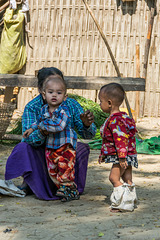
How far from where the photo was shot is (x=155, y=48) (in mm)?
8586

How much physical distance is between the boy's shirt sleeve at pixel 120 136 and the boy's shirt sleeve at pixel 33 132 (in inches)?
26.5

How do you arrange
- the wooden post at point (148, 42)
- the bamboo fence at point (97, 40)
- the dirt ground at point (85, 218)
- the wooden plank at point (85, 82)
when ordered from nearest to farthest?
1. the dirt ground at point (85, 218)
2. the wooden plank at point (85, 82)
3. the wooden post at point (148, 42)
4. the bamboo fence at point (97, 40)

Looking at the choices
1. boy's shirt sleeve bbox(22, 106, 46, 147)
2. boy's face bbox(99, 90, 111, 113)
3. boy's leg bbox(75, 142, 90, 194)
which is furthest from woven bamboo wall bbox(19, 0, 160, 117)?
boy's face bbox(99, 90, 111, 113)

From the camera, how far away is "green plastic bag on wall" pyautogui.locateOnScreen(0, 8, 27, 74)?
9.04 metres

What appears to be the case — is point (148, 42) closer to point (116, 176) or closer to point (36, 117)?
point (36, 117)

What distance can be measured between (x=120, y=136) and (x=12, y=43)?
6521 millimetres

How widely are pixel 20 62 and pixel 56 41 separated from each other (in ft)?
3.18

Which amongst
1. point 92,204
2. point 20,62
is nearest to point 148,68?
point 20,62

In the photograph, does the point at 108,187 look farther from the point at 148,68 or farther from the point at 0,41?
the point at 0,41

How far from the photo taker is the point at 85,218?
3.05 meters

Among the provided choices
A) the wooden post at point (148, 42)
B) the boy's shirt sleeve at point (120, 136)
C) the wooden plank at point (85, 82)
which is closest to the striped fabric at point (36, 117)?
the boy's shirt sleeve at point (120, 136)

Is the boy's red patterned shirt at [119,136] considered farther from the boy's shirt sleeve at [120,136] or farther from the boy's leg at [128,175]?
the boy's leg at [128,175]

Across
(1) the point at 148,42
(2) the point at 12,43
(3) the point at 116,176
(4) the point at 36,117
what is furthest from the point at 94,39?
(3) the point at 116,176

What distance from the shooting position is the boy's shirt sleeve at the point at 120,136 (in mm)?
3172
